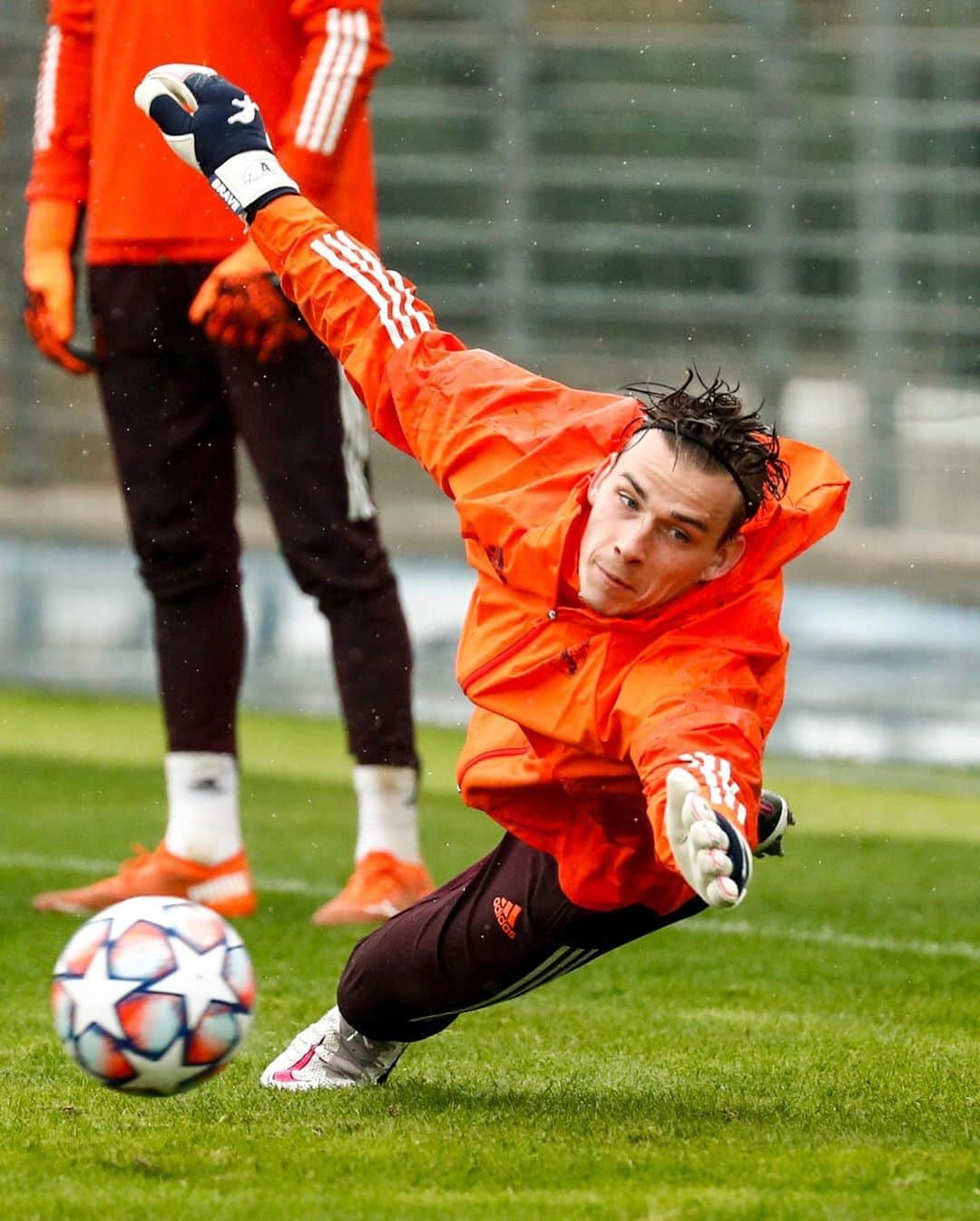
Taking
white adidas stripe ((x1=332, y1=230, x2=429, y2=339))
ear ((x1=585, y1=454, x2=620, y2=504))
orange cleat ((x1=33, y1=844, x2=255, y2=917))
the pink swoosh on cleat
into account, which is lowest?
orange cleat ((x1=33, y1=844, x2=255, y2=917))

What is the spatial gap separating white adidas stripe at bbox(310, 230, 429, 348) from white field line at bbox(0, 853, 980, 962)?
1981 mm

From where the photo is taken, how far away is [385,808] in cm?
507

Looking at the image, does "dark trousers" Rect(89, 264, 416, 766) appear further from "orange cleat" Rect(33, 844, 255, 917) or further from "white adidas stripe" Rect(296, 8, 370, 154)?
"white adidas stripe" Rect(296, 8, 370, 154)

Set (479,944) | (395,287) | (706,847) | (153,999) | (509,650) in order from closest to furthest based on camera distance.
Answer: (706,847)
(153,999)
(509,650)
(479,944)
(395,287)

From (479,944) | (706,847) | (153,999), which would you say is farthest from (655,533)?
(153,999)

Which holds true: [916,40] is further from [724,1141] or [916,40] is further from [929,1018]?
[724,1141]

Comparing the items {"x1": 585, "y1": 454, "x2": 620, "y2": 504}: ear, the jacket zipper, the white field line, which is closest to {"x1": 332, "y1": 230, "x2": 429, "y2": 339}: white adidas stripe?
{"x1": 585, "y1": 454, "x2": 620, "y2": 504}: ear

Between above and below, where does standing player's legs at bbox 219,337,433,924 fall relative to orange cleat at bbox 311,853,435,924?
above

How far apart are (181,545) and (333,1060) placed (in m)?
1.71

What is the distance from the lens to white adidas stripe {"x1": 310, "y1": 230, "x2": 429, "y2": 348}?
362 centimetres

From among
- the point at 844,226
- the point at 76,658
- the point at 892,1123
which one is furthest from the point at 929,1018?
the point at 844,226

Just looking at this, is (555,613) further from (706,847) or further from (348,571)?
(348,571)

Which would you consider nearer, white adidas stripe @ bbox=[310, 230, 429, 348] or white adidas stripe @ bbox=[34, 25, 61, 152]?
white adidas stripe @ bbox=[310, 230, 429, 348]

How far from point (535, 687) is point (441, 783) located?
427cm
